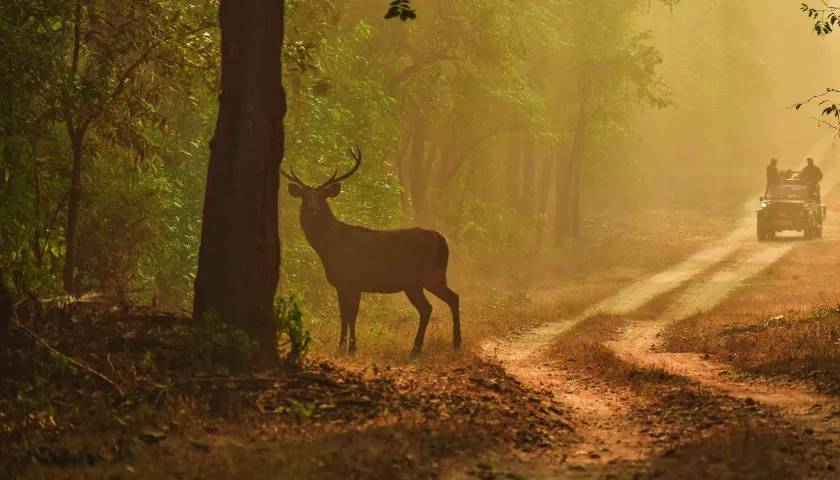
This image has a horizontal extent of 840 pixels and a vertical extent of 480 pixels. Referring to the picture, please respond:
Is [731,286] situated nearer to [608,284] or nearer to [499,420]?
[608,284]

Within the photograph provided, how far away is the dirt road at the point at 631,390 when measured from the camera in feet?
34.5

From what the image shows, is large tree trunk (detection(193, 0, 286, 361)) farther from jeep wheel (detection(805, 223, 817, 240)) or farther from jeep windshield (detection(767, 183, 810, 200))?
jeep wheel (detection(805, 223, 817, 240))

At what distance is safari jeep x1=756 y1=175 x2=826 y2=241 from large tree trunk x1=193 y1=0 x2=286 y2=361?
33437mm

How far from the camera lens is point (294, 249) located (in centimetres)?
2358

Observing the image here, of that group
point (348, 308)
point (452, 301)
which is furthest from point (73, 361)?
point (452, 301)

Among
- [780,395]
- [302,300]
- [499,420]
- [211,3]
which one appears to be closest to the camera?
[499,420]

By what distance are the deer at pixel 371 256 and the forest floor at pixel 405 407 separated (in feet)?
3.00

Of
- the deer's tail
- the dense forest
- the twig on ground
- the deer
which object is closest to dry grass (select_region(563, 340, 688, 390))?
the dense forest

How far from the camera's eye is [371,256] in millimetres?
17500

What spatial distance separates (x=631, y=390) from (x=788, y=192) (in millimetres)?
31132

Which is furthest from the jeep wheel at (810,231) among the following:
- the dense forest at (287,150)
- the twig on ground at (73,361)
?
the twig on ground at (73,361)

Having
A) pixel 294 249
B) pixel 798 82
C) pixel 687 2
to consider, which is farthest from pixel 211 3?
pixel 798 82

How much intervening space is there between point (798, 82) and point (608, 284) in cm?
7976

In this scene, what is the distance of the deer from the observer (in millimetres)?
17469
